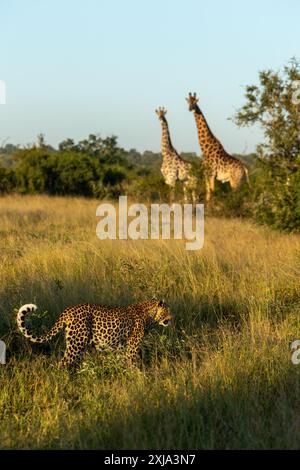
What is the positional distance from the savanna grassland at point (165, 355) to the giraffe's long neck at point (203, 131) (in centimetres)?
706

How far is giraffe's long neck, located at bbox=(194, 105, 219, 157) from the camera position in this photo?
1535 cm

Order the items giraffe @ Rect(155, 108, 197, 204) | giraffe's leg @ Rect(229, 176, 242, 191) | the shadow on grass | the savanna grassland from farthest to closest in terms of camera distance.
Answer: giraffe @ Rect(155, 108, 197, 204), giraffe's leg @ Rect(229, 176, 242, 191), the savanna grassland, the shadow on grass

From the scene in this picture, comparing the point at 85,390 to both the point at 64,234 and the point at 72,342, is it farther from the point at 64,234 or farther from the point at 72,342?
the point at 64,234

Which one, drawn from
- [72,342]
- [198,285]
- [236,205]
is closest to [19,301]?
[72,342]

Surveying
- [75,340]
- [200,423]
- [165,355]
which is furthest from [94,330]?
[200,423]

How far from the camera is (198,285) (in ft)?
20.9

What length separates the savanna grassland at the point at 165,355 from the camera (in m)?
3.43

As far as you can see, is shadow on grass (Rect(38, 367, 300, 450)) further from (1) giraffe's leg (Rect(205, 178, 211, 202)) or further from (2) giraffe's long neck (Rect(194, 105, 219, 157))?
(2) giraffe's long neck (Rect(194, 105, 219, 157))

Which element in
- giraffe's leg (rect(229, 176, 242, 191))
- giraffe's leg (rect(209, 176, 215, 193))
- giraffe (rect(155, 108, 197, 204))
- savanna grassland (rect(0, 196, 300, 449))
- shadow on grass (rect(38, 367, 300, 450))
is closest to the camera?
shadow on grass (rect(38, 367, 300, 450))

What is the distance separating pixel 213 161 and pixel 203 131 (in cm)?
94

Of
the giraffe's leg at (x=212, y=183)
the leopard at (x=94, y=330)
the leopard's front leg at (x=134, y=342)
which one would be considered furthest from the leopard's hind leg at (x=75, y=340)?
the giraffe's leg at (x=212, y=183)

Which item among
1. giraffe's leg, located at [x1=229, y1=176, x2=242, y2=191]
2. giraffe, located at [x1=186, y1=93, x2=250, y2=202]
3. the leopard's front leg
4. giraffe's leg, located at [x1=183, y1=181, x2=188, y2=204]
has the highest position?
giraffe, located at [x1=186, y1=93, x2=250, y2=202]

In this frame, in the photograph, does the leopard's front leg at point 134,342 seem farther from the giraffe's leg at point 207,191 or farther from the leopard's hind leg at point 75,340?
the giraffe's leg at point 207,191

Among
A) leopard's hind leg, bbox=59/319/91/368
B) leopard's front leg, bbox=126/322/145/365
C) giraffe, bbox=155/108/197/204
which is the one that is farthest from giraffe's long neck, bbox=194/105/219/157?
leopard's hind leg, bbox=59/319/91/368
